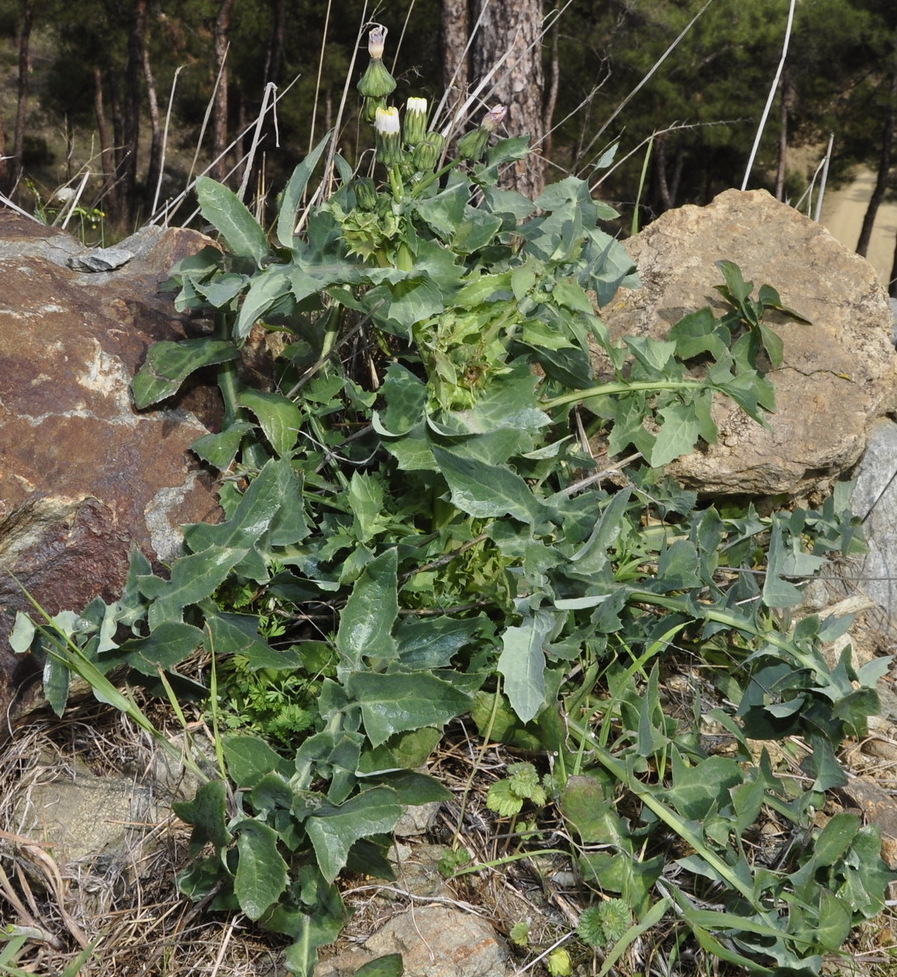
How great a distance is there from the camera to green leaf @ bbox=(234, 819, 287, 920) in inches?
56.9

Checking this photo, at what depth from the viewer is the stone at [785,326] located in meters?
2.29

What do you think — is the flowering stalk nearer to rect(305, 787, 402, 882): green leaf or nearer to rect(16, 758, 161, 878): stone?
rect(305, 787, 402, 882): green leaf

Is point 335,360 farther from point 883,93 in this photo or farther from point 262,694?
point 883,93

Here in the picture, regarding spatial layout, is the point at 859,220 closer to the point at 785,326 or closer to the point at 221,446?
the point at 785,326

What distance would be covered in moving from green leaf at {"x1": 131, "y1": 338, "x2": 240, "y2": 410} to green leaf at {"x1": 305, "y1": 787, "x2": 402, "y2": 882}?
33.8 inches

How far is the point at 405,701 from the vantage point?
1561 millimetres

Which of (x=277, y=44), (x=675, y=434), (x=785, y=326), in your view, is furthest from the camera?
(x=277, y=44)

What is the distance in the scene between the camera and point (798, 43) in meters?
11.0

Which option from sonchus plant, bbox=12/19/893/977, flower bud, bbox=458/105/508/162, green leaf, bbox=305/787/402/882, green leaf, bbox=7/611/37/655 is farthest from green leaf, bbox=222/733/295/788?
flower bud, bbox=458/105/508/162

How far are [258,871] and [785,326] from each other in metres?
1.78

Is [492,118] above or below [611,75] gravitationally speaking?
above

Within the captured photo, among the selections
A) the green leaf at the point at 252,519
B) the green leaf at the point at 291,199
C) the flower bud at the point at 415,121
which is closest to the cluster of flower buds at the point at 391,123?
the flower bud at the point at 415,121

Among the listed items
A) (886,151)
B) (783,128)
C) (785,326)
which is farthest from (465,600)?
(886,151)

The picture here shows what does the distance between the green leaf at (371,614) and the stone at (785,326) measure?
0.89 meters
